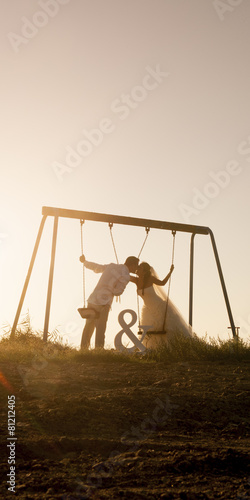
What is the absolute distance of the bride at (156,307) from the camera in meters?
9.24

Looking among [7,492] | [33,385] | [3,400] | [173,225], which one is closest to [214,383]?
[33,385]

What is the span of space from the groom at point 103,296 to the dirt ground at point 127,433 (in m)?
2.40

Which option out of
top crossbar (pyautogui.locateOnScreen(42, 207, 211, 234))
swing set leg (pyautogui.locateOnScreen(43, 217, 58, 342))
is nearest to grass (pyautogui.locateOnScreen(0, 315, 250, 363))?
swing set leg (pyautogui.locateOnScreen(43, 217, 58, 342))

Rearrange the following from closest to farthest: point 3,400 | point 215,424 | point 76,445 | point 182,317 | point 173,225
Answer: point 76,445 → point 215,424 → point 3,400 → point 182,317 → point 173,225

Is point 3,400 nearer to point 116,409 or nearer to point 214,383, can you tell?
point 116,409

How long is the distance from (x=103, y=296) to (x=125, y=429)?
4.87m

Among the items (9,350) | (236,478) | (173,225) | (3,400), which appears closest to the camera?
(236,478)

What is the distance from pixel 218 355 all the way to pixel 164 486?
4930 mm

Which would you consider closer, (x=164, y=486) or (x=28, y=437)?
(x=164, y=486)

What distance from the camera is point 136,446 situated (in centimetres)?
373

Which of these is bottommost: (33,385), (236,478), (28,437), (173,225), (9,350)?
(236,478)

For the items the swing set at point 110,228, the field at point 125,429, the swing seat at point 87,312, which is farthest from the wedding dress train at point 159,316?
the field at point 125,429

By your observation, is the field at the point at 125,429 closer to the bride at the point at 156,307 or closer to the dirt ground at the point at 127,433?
the dirt ground at the point at 127,433

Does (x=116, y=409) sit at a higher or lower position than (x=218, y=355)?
lower
